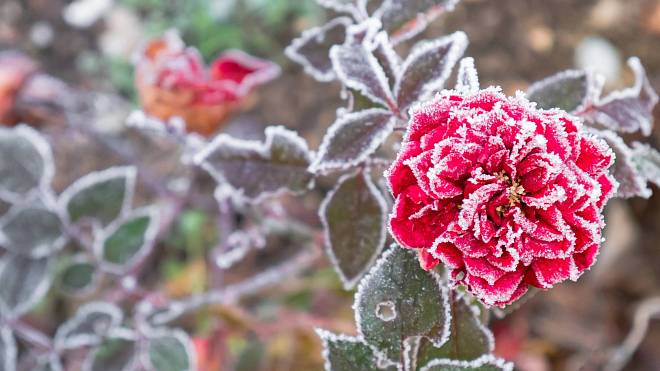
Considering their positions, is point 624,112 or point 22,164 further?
point 22,164

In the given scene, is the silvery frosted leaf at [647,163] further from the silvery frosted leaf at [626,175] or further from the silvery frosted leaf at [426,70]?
the silvery frosted leaf at [426,70]

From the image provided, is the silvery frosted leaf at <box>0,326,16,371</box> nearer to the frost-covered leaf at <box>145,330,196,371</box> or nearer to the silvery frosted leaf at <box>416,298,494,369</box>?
the frost-covered leaf at <box>145,330,196,371</box>

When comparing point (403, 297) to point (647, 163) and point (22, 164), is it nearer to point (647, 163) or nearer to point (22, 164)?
point (647, 163)

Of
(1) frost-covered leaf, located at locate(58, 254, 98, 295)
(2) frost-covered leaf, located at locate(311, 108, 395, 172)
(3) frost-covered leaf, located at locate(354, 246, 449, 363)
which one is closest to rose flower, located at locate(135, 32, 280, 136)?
(1) frost-covered leaf, located at locate(58, 254, 98, 295)

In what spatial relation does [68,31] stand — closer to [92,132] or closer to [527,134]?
[92,132]

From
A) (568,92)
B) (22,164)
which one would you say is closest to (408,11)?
(568,92)

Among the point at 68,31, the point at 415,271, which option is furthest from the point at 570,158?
the point at 68,31
